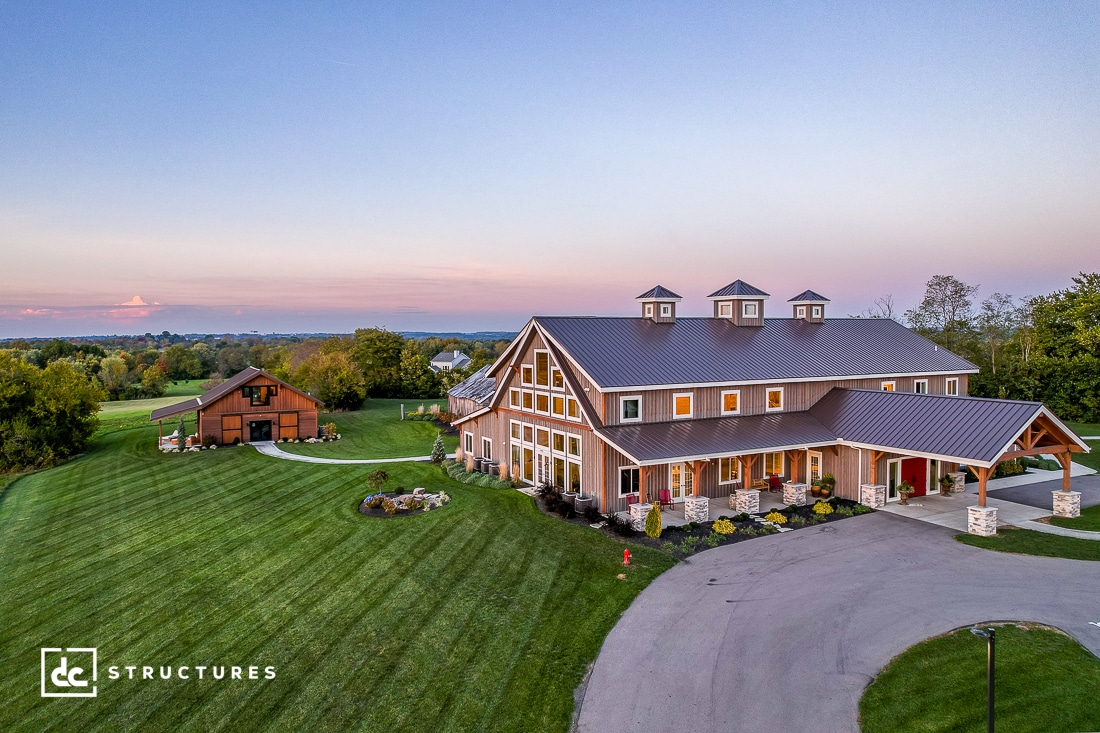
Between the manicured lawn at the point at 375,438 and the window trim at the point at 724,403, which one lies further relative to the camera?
the manicured lawn at the point at 375,438

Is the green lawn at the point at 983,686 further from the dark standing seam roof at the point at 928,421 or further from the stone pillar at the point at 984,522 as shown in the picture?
the dark standing seam roof at the point at 928,421

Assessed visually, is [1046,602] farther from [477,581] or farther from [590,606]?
[477,581]

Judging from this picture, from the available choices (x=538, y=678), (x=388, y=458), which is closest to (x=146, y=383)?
(x=388, y=458)

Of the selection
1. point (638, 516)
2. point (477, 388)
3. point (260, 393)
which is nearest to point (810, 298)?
point (638, 516)

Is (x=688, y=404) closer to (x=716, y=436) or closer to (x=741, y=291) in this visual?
(x=716, y=436)

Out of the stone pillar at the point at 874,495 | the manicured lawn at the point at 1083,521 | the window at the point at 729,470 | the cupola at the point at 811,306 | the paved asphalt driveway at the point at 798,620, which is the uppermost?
the cupola at the point at 811,306

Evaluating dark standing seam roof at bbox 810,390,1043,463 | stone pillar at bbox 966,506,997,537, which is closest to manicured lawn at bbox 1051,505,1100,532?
stone pillar at bbox 966,506,997,537

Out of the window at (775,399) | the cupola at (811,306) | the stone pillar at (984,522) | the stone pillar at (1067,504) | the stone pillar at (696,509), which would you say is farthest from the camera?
the cupola at (811,306)

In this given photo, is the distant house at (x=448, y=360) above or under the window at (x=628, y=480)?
above

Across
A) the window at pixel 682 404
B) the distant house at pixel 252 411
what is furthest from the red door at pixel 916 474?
the distant house at pixel 252 411
